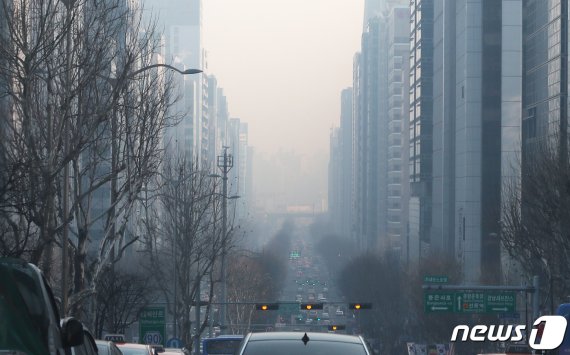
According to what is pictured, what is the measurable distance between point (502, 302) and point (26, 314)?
35.1 metres

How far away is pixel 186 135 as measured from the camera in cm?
16125

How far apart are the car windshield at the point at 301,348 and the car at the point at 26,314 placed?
8.60 feet

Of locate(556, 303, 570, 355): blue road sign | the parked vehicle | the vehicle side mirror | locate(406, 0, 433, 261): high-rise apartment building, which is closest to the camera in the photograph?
the vehicle side mirror

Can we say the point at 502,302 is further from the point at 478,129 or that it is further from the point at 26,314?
the point at 478,129

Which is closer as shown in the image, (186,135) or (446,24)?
(446,24)

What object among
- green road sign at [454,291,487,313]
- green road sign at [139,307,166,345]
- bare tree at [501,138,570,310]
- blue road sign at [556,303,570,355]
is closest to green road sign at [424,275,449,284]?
green road sign at [454,291,487,313]

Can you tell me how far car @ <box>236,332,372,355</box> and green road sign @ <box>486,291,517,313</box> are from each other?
31.3 m

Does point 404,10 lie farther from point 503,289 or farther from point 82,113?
point 82,113

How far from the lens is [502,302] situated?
132 ft

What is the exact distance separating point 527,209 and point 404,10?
100 metres

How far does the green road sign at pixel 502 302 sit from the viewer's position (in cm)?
4000

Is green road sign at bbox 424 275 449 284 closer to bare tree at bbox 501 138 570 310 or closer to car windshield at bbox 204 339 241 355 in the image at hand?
bare tree at bbox 501 138 570 310

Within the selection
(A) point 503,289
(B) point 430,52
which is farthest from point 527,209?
(B) point 430,52

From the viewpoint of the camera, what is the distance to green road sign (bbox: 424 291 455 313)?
4041cm
